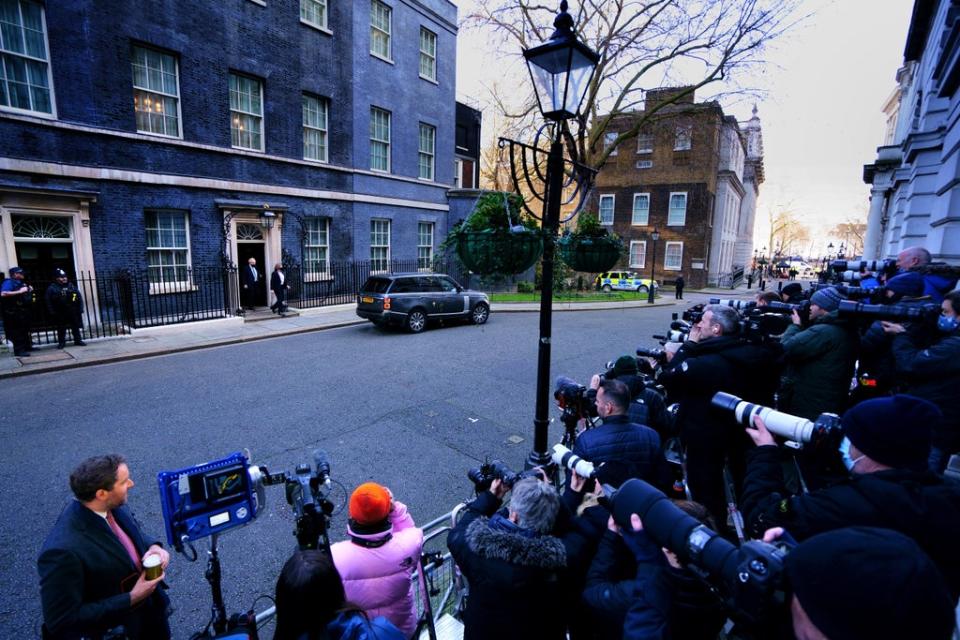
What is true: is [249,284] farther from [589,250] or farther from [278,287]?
[589,250]

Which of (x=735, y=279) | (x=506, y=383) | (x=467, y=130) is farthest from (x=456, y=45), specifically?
(x=735, y=279)

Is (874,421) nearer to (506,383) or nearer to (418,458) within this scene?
(418,458)

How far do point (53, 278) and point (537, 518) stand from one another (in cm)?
1407

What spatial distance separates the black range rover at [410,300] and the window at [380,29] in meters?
Result: 10.6

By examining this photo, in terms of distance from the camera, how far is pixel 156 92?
43.0ft

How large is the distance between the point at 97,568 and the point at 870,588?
3169 mm

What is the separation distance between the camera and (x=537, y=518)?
2088 mm

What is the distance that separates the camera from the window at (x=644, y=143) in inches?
1430

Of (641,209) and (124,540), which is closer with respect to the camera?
(124,540)

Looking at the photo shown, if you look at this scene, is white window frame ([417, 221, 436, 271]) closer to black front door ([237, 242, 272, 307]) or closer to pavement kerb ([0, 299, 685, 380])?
pavement kerb ([0, 299, 685, 380])

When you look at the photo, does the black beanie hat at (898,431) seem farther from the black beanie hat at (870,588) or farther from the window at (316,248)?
the window at (316,248)

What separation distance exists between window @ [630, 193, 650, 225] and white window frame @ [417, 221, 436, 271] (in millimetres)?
21762

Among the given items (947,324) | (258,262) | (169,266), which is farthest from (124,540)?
(258,262)

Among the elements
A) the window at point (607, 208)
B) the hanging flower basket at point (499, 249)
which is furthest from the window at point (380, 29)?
the window at point (607, 208)
